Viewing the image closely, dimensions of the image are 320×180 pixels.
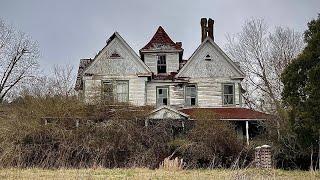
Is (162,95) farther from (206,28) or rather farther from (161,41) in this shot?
(206,28)

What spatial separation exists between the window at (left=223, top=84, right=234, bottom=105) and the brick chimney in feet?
13.5

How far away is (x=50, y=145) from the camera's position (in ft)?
88.5

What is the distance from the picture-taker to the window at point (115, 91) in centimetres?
3138

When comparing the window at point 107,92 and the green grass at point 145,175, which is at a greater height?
the window at point 107,92

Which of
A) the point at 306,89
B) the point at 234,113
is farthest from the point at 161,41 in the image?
the point at 306,89

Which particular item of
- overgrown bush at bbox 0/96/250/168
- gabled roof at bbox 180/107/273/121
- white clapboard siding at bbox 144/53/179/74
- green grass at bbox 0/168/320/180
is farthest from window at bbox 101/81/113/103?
green grass at bbox 0/168/320/180

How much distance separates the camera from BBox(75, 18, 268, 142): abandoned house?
34.2 metres

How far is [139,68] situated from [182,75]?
313 cm

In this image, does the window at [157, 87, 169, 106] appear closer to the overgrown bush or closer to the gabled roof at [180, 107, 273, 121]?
the gabled roof at [180, 107, 273, 121]

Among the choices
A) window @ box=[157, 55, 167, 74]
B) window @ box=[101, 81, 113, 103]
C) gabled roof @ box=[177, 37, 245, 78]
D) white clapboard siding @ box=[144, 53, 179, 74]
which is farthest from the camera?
window @ box=[157, 55, 167, 74]

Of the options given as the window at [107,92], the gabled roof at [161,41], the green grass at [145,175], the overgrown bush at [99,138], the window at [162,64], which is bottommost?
the green grass at [145,175]

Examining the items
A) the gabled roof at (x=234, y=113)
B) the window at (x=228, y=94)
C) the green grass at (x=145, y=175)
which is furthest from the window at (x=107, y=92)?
the green grass at (x=145, y=175)

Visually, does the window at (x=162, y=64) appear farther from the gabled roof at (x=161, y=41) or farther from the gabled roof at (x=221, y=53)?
the gabled roof at (x=221, y=53)

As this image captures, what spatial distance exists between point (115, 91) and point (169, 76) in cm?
434
